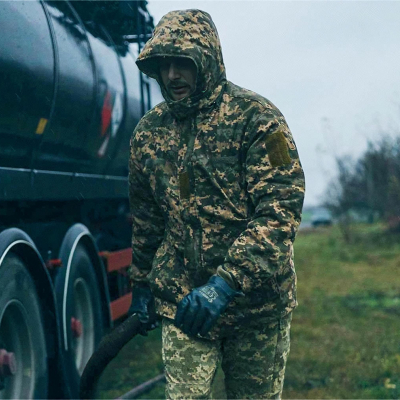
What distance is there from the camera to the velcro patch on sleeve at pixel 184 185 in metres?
3.09

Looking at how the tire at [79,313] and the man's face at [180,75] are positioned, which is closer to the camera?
the man's face at [180,75]

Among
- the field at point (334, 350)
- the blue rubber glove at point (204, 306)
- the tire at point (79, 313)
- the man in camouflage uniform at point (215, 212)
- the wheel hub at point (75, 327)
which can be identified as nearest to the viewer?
the blue rubber glove at point (204, 306)

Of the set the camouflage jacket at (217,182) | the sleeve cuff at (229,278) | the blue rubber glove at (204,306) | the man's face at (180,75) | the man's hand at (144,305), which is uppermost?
the man's face at (180,75)

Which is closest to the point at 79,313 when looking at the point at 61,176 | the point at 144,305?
the point at 61,176

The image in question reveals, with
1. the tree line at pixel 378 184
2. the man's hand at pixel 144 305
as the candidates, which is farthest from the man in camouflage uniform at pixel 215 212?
the tree line at pixel 378 184

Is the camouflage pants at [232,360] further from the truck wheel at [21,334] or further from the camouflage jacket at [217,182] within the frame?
the truck wheel at [21,334]

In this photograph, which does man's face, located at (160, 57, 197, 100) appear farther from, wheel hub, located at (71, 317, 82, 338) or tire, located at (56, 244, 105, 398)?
wheel hub, located at (71, 317, 82, 338)

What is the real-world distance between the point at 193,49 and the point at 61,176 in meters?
2.18

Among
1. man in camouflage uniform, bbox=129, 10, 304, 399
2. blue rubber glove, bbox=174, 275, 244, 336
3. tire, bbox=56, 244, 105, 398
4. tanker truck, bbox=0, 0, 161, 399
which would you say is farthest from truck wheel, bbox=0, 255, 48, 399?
blue rubber glove, bbox=174, 275, 244, 336

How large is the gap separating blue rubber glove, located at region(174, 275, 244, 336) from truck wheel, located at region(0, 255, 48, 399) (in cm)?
132

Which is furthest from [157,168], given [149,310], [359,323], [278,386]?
[359,323]

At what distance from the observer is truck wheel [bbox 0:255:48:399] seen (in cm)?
391

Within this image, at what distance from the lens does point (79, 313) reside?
213 inches

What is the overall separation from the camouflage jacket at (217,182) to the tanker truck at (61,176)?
41.1 inches
